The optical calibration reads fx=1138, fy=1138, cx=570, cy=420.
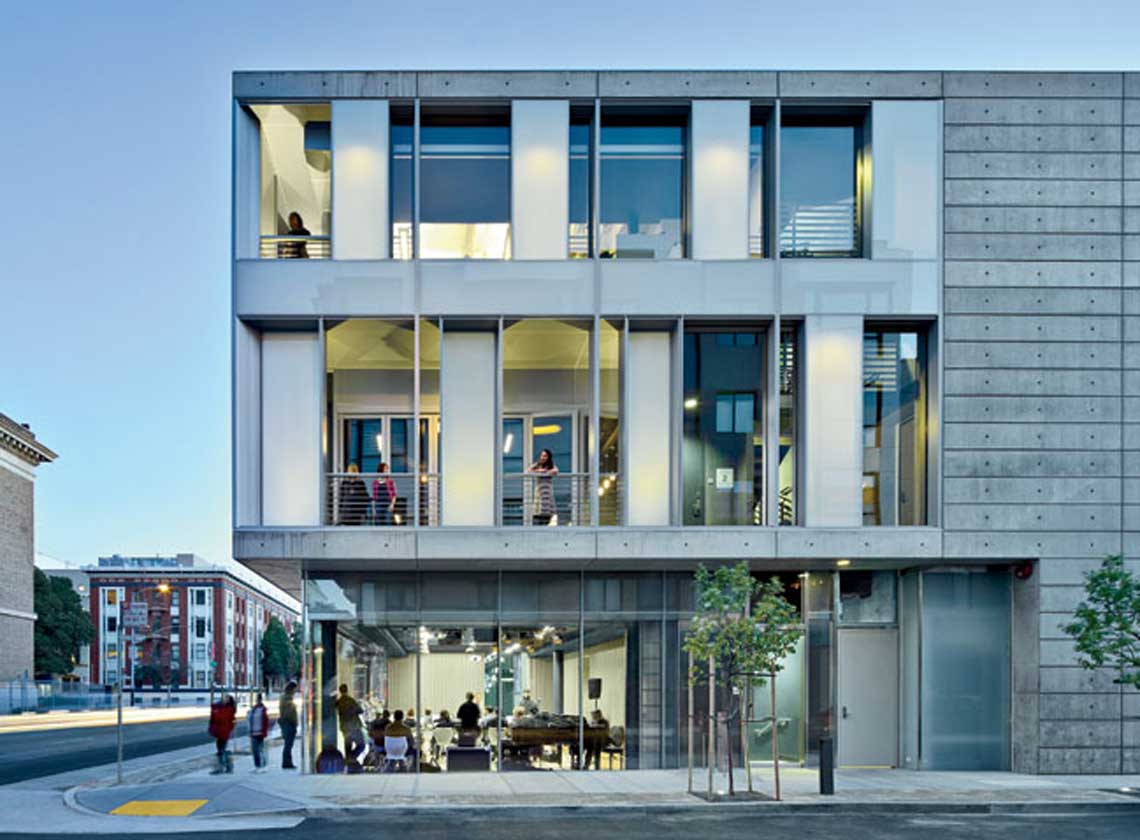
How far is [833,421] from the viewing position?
68.0 feet

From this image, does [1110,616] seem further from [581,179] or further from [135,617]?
[135,617]

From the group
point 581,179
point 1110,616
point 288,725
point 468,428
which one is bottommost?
point 288,725

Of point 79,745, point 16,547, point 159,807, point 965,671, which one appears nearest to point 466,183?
point 159,807

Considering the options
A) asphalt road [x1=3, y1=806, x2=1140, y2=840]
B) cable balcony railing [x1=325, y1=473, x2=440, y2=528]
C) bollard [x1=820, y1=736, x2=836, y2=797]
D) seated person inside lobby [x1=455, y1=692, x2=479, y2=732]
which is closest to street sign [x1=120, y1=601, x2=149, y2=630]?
cable balcony railing [x1=325, y1=473, x2=440, y2=528]

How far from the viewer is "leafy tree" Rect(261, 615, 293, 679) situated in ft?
505

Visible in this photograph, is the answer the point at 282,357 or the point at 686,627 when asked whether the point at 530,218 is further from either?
the point at 686,627

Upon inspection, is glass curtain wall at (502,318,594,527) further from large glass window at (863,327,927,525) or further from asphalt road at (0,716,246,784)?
asphalt road at (0,716,246,784)

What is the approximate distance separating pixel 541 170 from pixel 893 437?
819cm

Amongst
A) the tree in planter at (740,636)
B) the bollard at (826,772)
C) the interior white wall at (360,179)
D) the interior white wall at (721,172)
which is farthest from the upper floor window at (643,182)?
the bollard at (826,772)

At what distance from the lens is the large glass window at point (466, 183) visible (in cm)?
2100

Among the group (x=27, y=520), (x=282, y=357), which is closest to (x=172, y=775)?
(x=282, y=357)

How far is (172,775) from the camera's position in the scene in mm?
22359

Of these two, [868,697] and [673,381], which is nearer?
[673,381]

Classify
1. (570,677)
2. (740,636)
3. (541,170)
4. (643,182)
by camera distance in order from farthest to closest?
(643,182) < (570,677) < (541,170) < (740,636)
